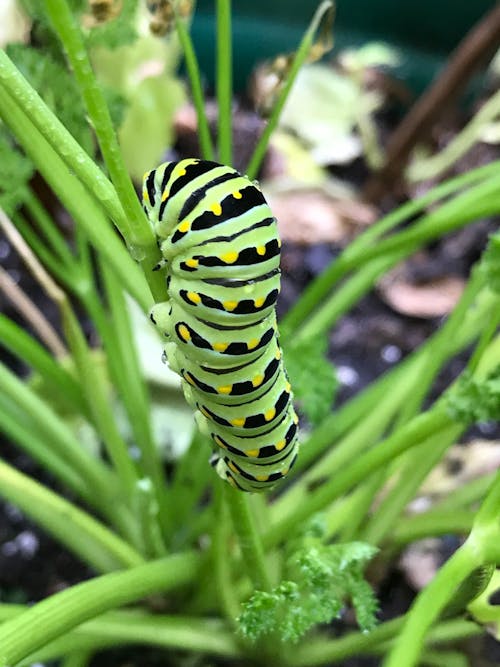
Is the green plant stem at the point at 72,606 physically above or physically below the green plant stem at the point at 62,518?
below

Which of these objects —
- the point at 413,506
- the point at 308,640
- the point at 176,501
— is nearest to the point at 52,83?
the point at 176,501

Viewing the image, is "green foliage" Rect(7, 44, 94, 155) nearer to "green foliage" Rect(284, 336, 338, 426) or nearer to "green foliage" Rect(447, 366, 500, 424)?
"green foliage" Rect(284, 336, 338, 426)

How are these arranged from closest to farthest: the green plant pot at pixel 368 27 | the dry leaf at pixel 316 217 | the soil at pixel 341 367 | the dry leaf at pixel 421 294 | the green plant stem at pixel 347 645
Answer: the green plant stem at pixel 347 645 → the soil at pixel 341 367 → the dry leaf at pixel 421 294 → the dry leaf at pixel 316 217 → the green plant pot at pixel 368 27

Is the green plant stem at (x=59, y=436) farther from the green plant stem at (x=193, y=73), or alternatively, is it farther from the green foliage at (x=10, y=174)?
the green plant stem at (x=193, y=73)

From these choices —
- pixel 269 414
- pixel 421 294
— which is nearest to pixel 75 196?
pixel 269 414

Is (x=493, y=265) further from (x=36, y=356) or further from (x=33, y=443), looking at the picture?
(x=33, y=443)

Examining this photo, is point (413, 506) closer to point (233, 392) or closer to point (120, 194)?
point (233, 392)

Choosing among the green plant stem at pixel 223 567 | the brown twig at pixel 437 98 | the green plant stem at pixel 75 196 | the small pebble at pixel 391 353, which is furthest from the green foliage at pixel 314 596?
the brown twig at pixel 437 98
